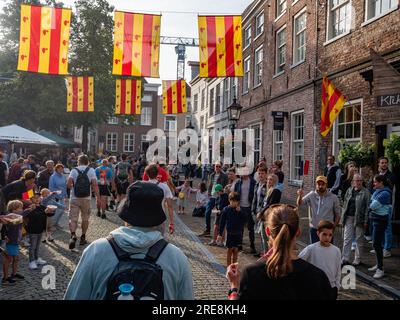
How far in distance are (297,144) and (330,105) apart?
6.75 meters

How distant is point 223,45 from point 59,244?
323 inches

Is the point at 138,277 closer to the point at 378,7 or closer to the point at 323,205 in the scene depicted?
the point at 323,205

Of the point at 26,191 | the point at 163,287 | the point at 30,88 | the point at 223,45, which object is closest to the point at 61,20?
the point at 223,45

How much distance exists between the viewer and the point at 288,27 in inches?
712

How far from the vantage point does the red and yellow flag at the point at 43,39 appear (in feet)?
40.5

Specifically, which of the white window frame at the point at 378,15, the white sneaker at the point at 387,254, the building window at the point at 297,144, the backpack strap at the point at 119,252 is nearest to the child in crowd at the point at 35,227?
the backpack strap at the point at 119,252

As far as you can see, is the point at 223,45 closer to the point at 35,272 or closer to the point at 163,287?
the point at 35,272

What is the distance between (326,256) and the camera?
4.45 meters

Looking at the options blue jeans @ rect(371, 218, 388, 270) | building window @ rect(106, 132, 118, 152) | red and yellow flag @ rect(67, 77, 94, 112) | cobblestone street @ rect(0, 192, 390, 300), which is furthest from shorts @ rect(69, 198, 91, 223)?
building window @ rect(106, 132, 118, 152)

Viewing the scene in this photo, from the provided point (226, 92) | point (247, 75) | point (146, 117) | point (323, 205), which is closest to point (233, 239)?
point (323, 205)

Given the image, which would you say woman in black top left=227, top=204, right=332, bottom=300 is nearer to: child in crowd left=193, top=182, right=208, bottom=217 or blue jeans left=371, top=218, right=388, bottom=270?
blue jeans left=371, top=218, right=388, bottom=270

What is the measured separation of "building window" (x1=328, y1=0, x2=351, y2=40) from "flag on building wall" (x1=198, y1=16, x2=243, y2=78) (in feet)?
11.0

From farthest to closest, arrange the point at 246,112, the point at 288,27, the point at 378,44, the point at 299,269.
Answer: the point at 246,112 < the point at 288,27 < the point at 378,44 < the point at 299,269

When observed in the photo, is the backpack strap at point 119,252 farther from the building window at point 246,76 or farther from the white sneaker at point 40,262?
the building window at point 246,76
